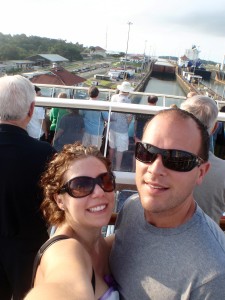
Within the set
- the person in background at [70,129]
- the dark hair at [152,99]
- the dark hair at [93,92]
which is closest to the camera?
the person in background at [70,129]

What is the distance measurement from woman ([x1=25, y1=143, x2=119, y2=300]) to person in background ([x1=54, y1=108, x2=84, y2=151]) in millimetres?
1648

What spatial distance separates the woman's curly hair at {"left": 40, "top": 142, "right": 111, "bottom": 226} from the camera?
1582 millimetres

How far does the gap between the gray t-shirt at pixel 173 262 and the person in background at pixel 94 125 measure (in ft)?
6.23

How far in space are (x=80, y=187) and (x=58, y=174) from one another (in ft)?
0.49

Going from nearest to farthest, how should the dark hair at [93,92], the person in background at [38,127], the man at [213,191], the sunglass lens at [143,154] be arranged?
the sunglass lens at [143,154] → the man at [213,191] → the person in background at [38,127] → the dark hair at [93,92]

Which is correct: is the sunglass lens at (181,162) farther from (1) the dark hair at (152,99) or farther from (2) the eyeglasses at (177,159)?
(1) the dark hair at (152,99)

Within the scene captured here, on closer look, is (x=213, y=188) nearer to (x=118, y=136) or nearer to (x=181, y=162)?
(x=181, y=162)

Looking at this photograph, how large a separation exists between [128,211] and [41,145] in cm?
74

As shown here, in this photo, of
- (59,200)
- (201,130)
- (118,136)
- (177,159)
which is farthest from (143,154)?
(118,136)

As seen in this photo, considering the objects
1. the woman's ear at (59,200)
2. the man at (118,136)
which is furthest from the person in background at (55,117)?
the woman's ear at (59,200)

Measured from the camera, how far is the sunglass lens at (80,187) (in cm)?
152

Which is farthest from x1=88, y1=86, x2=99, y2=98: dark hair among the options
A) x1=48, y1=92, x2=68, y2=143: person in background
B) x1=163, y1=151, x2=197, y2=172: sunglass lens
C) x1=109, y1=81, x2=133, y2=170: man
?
x1=163, y1=151, x2=197, y2=172: sunglass lens

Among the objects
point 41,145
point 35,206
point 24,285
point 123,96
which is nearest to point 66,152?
point 41,145

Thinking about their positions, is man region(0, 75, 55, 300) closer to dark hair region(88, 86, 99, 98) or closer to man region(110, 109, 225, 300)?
man region(110, 109, 225, 300)
